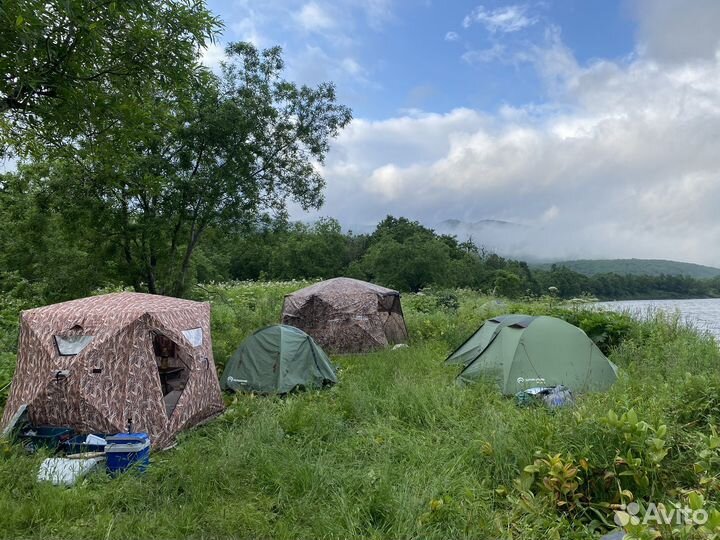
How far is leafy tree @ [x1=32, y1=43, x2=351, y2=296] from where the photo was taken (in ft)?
31.0

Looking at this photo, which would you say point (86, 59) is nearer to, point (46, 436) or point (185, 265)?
point (46, 436)

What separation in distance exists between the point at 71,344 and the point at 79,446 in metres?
1.19

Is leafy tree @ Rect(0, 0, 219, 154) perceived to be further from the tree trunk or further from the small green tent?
the tree trunk

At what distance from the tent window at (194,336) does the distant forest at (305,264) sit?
4590 mm

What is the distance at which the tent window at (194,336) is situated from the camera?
6.38 m

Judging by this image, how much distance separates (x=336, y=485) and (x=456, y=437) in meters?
1.53

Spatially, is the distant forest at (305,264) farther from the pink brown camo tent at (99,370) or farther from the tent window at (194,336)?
the pink brown camo tent at (99,370)

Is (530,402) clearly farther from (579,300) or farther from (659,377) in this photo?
(579,300)

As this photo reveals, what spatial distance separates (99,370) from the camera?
213 inches

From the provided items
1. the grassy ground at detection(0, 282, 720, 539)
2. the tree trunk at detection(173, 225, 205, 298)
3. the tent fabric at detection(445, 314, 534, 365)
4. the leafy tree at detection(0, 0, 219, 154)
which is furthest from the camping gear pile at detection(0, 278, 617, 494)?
the tree trunk at detection(173, 225, 205, 298)

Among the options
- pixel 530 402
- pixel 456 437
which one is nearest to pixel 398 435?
pixel 456 437

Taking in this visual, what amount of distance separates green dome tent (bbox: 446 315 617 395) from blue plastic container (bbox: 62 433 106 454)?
A: 16.9 ft

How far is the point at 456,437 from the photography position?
5.12 meters

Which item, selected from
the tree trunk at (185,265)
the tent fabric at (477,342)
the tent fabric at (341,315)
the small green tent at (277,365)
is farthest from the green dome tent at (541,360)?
the tree trunk at (185,265)
